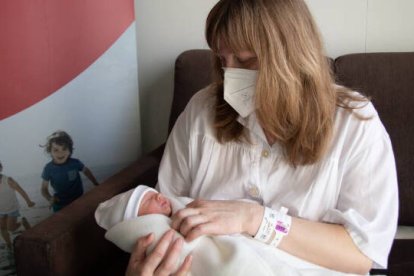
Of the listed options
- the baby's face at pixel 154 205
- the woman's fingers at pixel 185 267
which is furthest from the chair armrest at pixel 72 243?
the woman's fingers at pixel 185 267

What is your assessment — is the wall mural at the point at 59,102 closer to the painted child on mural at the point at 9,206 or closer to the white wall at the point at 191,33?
the painted child on mural at the point at 9,206

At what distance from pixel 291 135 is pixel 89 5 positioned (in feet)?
3.34

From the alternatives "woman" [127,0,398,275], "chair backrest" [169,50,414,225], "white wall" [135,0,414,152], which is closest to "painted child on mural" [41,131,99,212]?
"white wall" [135,0,414,152]

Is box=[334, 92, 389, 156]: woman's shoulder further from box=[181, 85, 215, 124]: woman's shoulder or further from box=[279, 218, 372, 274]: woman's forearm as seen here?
box=[181, 85, 215, 124]: woman's shoulder

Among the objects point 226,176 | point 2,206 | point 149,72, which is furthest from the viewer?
point 149,72

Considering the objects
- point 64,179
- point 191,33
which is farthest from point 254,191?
point 191,33

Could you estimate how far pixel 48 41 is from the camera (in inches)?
58.9

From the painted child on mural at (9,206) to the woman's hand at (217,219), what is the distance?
86 centimetres

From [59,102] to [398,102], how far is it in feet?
4.22

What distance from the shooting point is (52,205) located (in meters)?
1.60

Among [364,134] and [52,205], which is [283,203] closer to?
[364,134]

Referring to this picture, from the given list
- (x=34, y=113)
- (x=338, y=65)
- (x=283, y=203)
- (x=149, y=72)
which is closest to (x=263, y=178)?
(x=283, y=203)

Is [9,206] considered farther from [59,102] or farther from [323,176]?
[323,176]

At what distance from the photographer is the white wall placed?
1.70 meters
